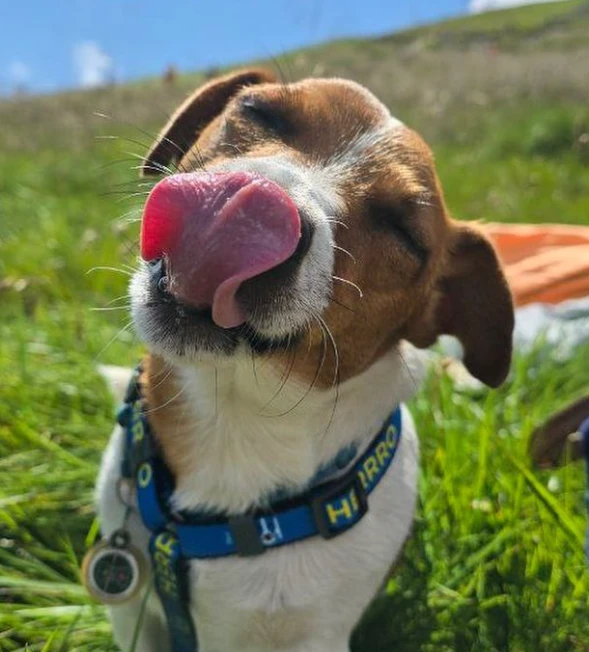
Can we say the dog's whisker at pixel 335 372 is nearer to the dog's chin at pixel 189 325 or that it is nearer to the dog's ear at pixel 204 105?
the dog's chin at pixel 189 325

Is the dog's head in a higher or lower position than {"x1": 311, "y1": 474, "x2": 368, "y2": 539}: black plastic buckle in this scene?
higher

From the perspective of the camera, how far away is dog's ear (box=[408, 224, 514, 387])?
2131mm

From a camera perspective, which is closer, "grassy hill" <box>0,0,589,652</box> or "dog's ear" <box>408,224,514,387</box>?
"dog's ear" <box>408,224,514,387</box>

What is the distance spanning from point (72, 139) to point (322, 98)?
29.8 ft

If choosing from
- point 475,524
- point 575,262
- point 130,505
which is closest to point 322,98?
point 130,505

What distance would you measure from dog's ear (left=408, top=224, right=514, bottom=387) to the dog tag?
907mm

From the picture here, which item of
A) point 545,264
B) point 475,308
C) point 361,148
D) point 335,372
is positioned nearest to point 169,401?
point 335,372

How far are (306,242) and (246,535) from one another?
720mm

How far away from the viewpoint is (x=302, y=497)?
1888 mm

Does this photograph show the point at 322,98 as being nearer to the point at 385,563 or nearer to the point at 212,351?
the point at 212,351

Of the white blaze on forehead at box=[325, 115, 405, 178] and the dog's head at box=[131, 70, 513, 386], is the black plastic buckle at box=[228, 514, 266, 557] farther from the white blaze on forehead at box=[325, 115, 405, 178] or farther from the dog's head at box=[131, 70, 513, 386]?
the white blaze on forehead at box=[325, 115, 405, 178]

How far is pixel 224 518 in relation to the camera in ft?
6.11

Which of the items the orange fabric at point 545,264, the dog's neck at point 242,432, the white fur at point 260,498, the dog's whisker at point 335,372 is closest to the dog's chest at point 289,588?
the white fur at point 260,498

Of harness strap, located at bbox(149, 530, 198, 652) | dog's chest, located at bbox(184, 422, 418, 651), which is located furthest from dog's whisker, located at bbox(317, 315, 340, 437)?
harness strap, located at bbox(149, 530, 198, 652)
